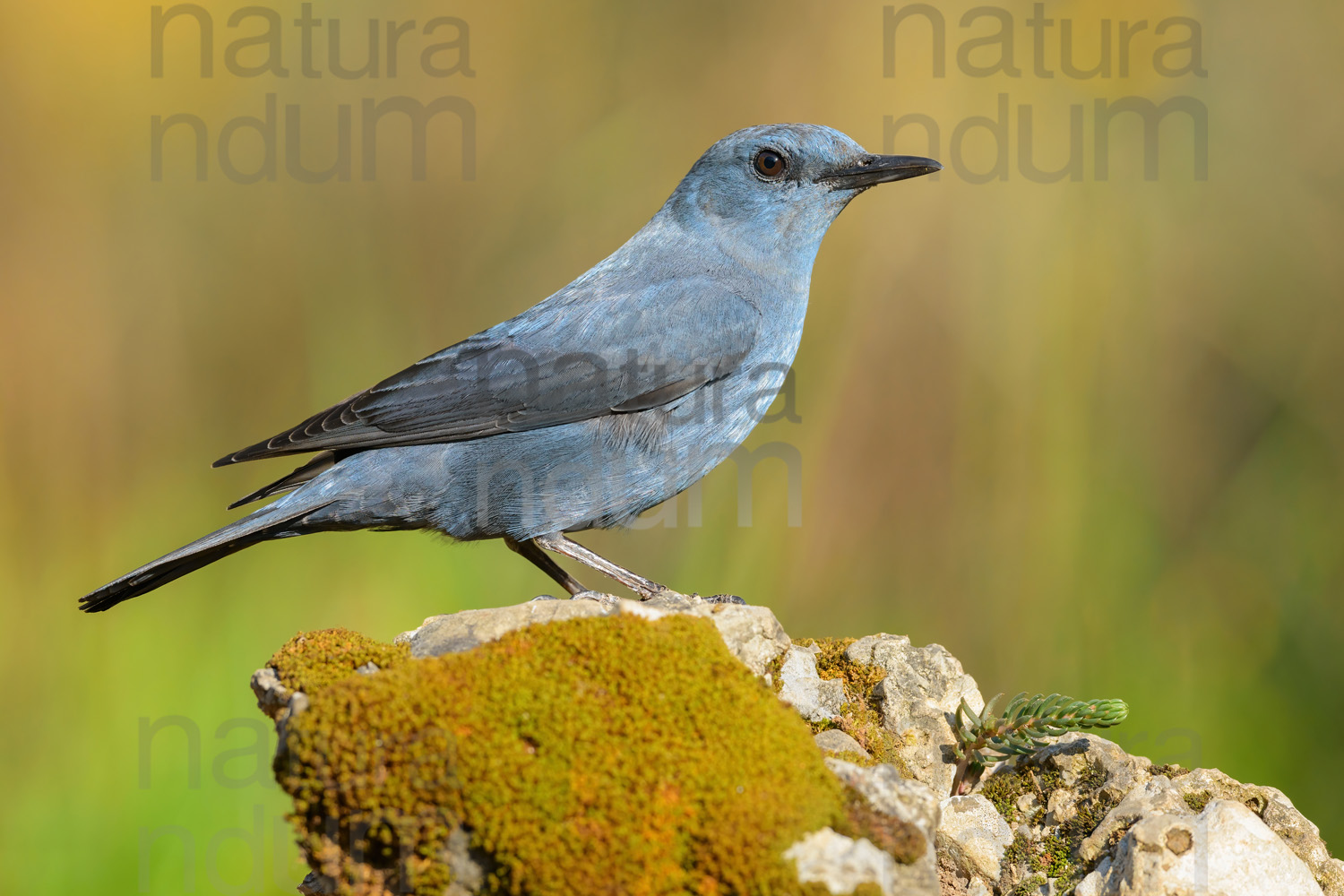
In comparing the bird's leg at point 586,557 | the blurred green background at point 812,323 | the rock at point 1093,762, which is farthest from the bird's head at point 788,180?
the rock at point 1093,762

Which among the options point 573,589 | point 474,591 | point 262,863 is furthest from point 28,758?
point 573,589

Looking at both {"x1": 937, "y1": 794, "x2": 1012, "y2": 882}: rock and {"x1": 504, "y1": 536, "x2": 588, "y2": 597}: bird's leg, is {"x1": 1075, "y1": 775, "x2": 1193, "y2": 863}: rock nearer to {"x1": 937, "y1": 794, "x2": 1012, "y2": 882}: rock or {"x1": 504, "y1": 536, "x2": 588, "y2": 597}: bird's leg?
{"x1": 937, "y1": 794, "x2": 1012, "y2": 882}: rock

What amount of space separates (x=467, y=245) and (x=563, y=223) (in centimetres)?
63

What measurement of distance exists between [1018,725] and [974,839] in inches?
13.7

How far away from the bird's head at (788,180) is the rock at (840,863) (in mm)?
3015

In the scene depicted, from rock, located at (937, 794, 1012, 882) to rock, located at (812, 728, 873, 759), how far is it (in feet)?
0.95

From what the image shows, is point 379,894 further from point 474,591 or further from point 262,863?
point 474,591

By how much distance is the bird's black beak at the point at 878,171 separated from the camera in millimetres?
4602

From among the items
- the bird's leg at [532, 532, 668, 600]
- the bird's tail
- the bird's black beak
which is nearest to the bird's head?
the bird's black beak

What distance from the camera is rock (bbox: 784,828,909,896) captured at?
84.1 inches

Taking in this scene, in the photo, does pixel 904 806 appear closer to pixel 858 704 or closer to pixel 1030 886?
pixel 1030 886

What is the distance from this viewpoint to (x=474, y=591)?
5250 mm

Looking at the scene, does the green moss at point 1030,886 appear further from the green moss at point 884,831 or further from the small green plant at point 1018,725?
the green moss at point 884,831

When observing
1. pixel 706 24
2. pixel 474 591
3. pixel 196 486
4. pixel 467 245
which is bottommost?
pixel 474 591
